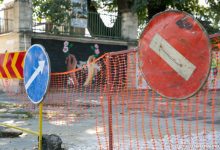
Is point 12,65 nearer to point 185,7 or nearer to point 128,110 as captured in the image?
point 128,110

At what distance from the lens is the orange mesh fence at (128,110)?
574 centimetres

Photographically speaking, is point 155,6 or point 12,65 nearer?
point 12,65

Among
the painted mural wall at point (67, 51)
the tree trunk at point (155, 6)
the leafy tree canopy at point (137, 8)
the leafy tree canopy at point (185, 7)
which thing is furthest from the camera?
the leafy tree canopy at point (185, 7)

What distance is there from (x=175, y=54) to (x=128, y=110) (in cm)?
595

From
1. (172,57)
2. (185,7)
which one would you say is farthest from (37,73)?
(185,7)

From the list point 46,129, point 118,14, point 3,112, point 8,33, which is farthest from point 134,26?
point 46,129

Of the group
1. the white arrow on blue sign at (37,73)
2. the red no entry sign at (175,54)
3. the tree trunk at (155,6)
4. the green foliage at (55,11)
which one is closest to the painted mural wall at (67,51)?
the green foliage at (55,11)

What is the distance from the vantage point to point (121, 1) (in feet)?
77.7

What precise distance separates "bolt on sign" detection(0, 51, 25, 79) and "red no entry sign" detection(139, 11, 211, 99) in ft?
24.2

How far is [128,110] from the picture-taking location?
9398 mm

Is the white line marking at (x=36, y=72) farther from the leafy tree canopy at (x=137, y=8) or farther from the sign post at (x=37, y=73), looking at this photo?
the leafy tree canopy at (x=137, y=8)

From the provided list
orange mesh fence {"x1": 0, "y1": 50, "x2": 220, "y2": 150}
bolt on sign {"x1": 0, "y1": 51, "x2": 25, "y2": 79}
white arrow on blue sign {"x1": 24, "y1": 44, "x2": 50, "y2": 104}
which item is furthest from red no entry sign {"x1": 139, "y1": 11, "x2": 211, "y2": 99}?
bolt on sign {"x1": 0, "y1": 51, "x2": 25, "y2": 79}

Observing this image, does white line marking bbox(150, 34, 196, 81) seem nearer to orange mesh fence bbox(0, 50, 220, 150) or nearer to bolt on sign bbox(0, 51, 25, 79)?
orange mesh fence bbox(0, 50, 220, 150)

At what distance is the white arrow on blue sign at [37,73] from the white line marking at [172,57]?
1621 millimetres
